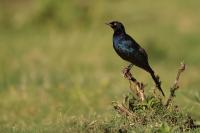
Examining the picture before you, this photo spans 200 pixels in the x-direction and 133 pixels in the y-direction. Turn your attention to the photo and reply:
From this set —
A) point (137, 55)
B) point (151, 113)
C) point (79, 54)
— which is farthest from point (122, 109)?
point (79, 54)

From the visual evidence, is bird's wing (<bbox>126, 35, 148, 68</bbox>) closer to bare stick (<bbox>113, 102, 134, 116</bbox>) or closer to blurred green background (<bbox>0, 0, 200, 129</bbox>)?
bare stick (<bbox>113, 102, 134, 116</bbox>)

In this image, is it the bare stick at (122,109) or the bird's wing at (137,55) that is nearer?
the bare stick at (122,109)

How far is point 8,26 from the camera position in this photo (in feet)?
65.3

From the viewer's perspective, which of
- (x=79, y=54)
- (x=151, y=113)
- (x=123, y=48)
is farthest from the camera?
(x=79, y=54)

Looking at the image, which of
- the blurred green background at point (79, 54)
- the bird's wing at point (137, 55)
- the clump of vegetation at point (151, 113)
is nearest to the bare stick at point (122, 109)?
the clump of vegetation at point (151, 113)

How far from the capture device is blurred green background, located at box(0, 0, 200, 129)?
12.1 m

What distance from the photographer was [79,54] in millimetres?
16375

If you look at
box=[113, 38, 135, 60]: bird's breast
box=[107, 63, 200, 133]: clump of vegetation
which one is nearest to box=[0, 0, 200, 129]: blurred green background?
box=[107, 63, 200, 133]: clump of vegetation

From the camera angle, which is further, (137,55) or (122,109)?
(137,55)

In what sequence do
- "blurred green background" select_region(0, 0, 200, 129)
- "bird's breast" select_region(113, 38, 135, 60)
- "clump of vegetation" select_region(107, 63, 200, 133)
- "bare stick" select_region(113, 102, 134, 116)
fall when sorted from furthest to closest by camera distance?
"blurred green background" select_region(0, 0, 200, 129), "bird's breast" select_region(113, 38, 135, 60), "bare stick" select_region(113, 102, 134, 116), "clump of vegetation" select_region(107, 63, 200, 133)

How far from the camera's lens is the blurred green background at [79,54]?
12.1 metres

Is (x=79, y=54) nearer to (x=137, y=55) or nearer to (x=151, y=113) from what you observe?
(x=137, y=55)

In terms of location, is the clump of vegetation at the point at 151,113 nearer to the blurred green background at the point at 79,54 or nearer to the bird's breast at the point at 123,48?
the bird's breast at the point at 123,48

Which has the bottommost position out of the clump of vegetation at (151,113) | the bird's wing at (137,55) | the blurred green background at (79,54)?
the clump of vegetation at (151,113)
